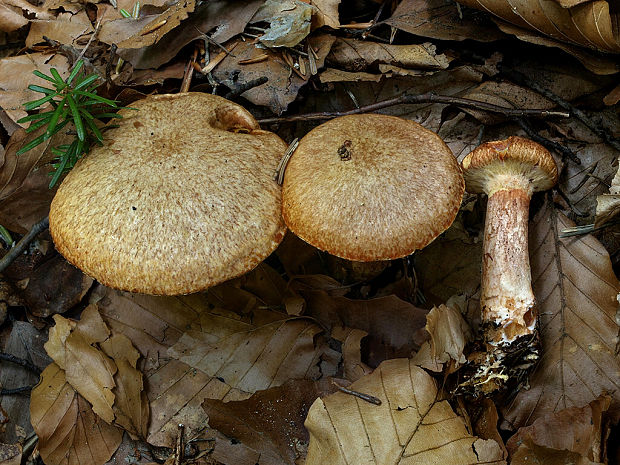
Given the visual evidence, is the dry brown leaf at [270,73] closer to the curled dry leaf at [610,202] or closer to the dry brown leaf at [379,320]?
the dry brown leaf at [379,320]

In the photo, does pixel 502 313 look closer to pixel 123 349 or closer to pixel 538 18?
pixel 538 18

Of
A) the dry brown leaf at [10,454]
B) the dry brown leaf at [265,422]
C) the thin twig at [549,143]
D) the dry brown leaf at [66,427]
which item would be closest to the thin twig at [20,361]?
the dry brown leaf at [66,427]

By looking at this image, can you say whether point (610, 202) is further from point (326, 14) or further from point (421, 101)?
point (326, 14)

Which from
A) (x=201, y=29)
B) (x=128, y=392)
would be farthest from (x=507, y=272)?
(x=201, y=29)

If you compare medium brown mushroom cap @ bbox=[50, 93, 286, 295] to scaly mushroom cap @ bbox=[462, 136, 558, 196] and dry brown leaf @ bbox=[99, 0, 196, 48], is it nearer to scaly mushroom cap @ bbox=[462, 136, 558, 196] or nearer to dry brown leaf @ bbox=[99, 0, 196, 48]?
dry brown leaf @ bbox=[99, 0, 196, 48]

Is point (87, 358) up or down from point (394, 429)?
down

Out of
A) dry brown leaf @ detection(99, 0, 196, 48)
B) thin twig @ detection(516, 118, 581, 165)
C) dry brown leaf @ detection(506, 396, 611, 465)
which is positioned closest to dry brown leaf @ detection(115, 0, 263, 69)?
dry brown leaf @ detection(99, 0, 196, 48)
